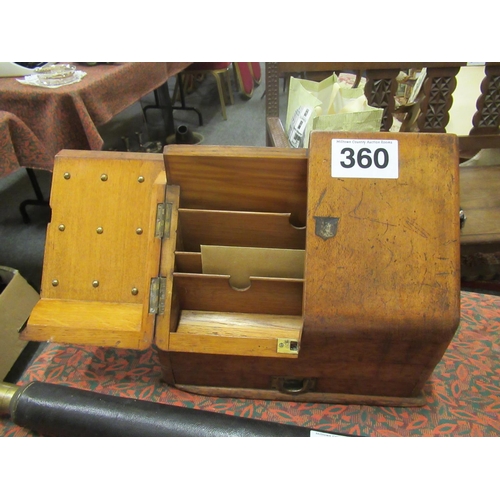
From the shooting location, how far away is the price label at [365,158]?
2.19 ft

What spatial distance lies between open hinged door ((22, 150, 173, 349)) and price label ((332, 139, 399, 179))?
1.28ft

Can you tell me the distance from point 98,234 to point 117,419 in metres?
0.40

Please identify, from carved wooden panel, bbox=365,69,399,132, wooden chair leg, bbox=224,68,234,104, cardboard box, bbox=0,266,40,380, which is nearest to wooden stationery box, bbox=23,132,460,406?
cardboard box, bbox=0,266,40,380

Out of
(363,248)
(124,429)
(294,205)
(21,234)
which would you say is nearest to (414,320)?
(363,248)

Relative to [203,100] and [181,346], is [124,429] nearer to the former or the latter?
[181,346]

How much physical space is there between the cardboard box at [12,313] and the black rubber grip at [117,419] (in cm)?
59

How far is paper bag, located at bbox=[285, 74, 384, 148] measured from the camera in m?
1.03

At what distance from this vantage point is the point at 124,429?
723 mm

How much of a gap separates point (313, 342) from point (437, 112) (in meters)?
1.17

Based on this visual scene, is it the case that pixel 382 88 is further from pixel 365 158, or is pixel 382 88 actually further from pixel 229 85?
pixel 229 85

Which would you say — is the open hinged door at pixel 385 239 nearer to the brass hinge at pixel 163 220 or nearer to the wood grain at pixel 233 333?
Answer: the wood grain at pixel 233 333

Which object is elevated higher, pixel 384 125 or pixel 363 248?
pixel 384 125

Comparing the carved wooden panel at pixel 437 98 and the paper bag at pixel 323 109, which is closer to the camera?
the paper bag at pixel 323 109

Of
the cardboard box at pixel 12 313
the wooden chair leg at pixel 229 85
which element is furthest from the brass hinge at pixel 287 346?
the wooden chair leg at pixel 229 85
